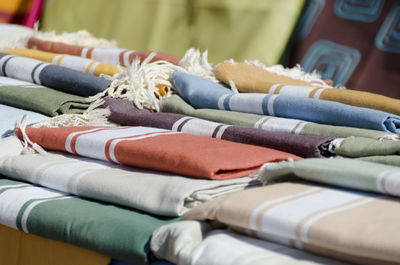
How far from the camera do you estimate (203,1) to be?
1.63m

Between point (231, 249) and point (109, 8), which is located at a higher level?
point (109, 8)

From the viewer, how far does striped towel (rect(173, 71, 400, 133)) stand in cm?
90

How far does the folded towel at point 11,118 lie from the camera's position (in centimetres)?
105

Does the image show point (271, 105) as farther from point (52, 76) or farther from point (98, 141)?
point (52, 76)

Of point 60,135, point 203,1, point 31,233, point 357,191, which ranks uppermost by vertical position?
point 203,1

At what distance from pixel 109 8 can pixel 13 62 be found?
1.81 ft

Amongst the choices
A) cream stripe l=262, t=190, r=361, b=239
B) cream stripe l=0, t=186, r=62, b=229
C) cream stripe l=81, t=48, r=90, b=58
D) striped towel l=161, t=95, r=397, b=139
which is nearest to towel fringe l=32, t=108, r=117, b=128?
striped towel l=161, t=95, r=397, b=139

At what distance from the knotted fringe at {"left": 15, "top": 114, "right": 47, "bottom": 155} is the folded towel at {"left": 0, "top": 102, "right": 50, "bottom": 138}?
0.06 meters

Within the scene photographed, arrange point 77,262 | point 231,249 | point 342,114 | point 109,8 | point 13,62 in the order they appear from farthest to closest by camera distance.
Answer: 1. point 109,8
2. point 13,62
3. point 342,114
4. point 77,262
5. point 231,249

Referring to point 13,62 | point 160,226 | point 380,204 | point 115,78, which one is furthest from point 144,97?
point 380,204

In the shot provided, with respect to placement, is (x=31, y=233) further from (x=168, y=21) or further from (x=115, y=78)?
(x=168, y=21)

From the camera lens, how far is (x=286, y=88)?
1.08 metres

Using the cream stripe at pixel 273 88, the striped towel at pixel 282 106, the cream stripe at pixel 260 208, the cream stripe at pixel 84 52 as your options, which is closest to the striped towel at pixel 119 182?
the cream stripe at pixel 260 208

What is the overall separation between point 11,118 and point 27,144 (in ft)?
0.45
